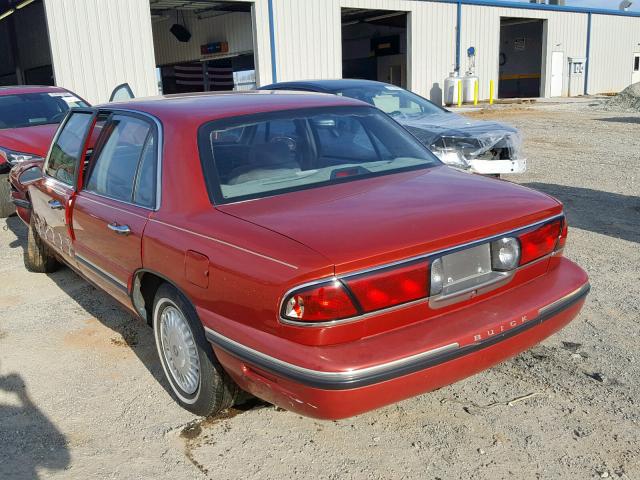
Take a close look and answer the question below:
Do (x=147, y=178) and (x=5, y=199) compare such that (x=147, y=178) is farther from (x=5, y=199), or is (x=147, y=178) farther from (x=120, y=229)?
(x=5, y=199)

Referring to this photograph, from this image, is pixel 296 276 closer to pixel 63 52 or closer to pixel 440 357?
pixel 440 357

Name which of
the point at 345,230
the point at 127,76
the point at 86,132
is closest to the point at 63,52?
the point at 127,76

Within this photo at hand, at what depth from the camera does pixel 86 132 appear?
13.3 ft

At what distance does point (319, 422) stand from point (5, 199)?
256 inches

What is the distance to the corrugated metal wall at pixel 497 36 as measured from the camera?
85.2ft

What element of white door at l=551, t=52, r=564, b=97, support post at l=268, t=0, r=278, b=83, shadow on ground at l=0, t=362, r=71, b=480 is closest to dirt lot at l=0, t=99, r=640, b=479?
shadow on ground at l=0, t=362, r=71, b=480

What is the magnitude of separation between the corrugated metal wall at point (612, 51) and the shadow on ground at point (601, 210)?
26584 mm

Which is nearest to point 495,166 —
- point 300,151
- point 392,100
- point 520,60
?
point 392,100

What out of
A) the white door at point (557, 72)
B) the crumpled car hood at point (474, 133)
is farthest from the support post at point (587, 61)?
the crumpled car hood at point (474, 133)

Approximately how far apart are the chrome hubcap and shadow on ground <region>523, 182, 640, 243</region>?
14.5ft

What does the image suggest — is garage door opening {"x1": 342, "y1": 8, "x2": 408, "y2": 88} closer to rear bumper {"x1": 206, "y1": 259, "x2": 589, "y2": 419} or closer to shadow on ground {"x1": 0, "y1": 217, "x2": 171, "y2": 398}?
shadow on ground {"x1": 0, "y1": 217, "x2": 171, "y2": 398}

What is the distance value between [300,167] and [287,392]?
1309 millimetres

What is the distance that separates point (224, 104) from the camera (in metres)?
3.52

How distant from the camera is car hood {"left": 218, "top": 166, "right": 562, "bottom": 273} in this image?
2.43 metres
